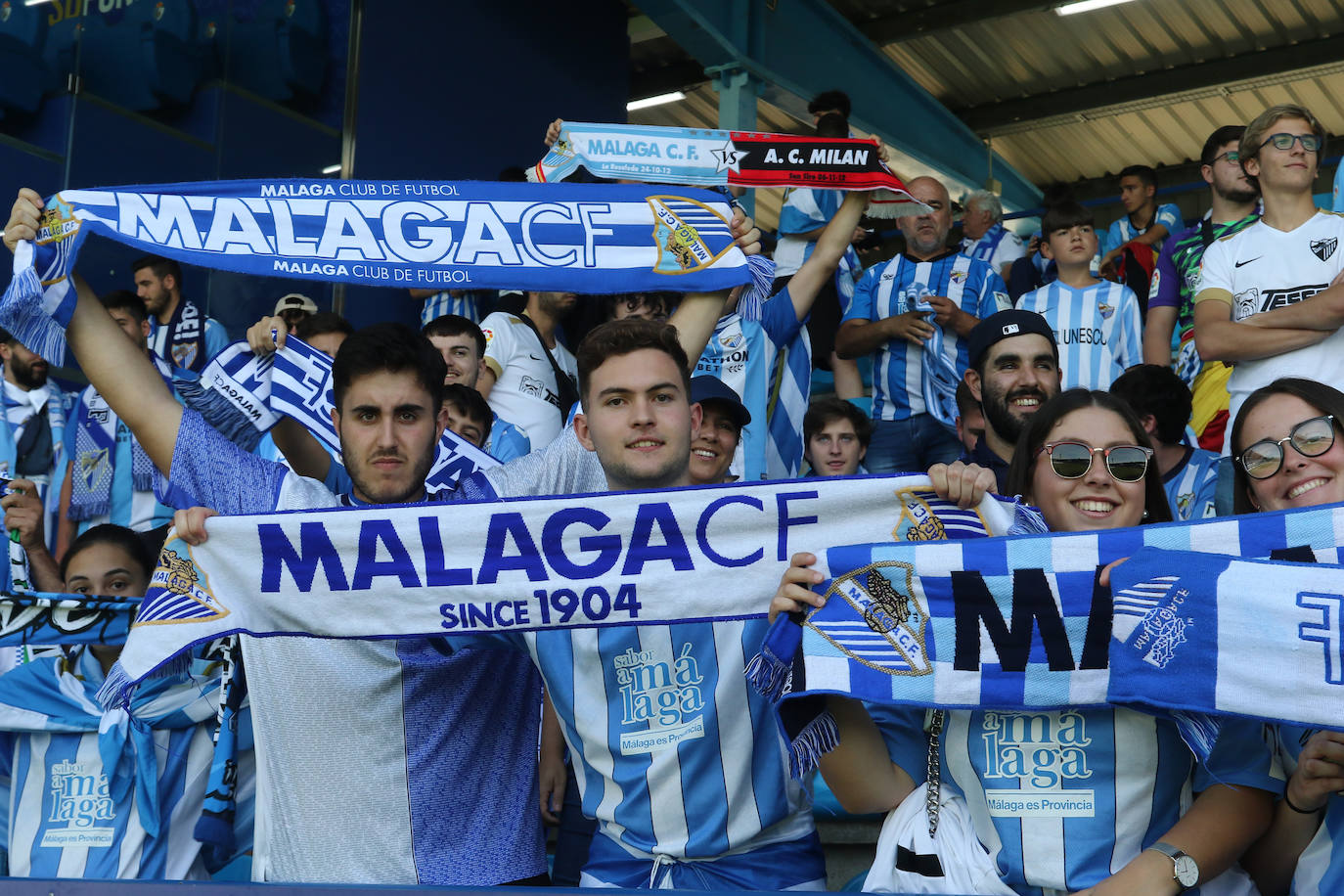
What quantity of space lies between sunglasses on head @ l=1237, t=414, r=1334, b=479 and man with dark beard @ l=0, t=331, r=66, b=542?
5.89 m

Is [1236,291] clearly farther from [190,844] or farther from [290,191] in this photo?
[190,844]

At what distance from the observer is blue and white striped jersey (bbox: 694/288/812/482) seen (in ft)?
19.0

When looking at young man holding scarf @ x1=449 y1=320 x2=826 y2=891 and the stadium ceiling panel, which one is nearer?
young man holding scarf @ x1=449 y1=320 x2=826 y2=891

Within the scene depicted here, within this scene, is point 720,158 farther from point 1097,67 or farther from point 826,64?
Result: point 1097,67

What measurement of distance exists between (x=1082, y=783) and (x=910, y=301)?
15.4 ft

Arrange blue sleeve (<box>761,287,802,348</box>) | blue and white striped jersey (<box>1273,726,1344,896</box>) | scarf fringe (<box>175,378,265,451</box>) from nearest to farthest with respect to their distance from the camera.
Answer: blue and white striped jersey (<box>1273,726,1344,896</box>), scarf fringe (<box>175,378,265,451</box>), blue sleeve (<box>761,287,802,348</box>)

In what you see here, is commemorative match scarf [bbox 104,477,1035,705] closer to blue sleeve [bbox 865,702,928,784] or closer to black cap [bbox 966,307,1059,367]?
blue sleeve [bbox 865,702,928,784]

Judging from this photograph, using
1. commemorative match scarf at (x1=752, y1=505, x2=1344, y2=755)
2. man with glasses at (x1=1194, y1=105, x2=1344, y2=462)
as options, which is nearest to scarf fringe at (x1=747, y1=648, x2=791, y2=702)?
commemorative match scarf at (x1=752, y1=505, x2=1344, y2=755)

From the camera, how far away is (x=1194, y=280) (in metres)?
5.57

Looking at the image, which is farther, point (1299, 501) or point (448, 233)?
point (448, 233)

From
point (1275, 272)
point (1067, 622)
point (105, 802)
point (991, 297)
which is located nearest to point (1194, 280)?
point (1275, 272)

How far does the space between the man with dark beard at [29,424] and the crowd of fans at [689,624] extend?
182cm

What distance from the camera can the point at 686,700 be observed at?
3.13 m

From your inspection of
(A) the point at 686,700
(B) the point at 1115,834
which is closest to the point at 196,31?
(A) the point at 686,700
